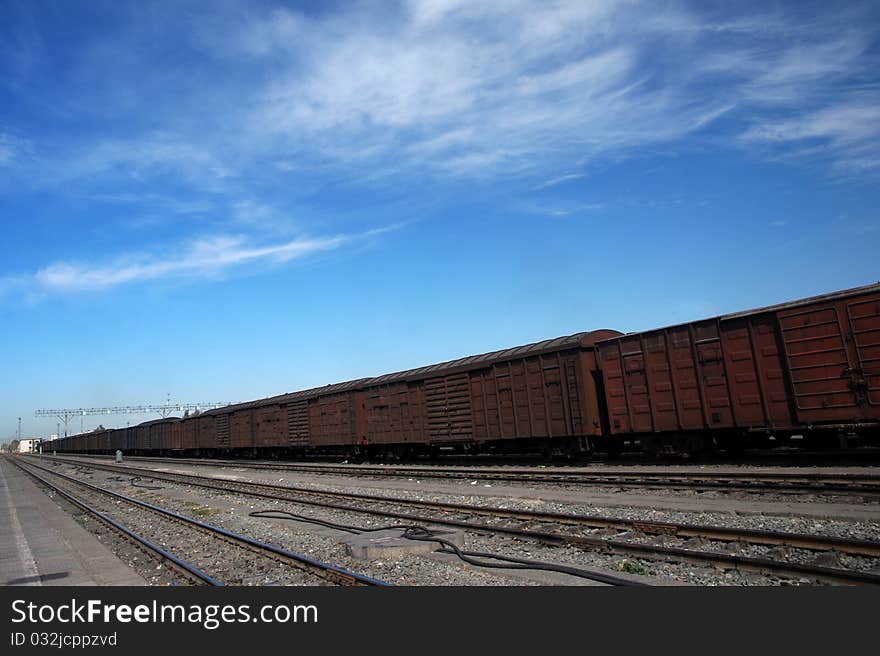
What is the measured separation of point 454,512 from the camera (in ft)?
39.5

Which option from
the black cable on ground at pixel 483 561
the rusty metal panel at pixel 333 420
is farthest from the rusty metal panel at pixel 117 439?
the black cable on ground at pixel 483 561

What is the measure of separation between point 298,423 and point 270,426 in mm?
4196

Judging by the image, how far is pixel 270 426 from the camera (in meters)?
37.4

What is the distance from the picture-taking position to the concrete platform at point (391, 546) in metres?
8.68

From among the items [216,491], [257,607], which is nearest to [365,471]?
[216,491]

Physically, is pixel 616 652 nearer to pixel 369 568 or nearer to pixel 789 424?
pixel 369 568

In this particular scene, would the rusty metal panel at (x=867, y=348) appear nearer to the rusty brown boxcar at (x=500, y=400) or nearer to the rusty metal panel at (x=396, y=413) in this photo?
the rusty brown boxcar at (x=500, y=400)

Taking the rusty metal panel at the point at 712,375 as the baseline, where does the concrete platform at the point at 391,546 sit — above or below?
below

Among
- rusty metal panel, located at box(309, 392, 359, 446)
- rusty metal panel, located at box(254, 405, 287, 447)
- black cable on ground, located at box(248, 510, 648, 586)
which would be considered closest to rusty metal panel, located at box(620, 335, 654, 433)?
black cable on ground, located at box(248, 510, 648, 586)

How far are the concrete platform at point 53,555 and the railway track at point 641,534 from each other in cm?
506

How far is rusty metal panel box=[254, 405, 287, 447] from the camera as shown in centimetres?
3603

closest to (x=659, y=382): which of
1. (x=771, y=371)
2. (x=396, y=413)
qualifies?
(x=771, y=371)

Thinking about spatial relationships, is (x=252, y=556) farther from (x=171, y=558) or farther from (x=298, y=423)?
(x=298, y=423)

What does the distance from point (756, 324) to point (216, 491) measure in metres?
18.4
